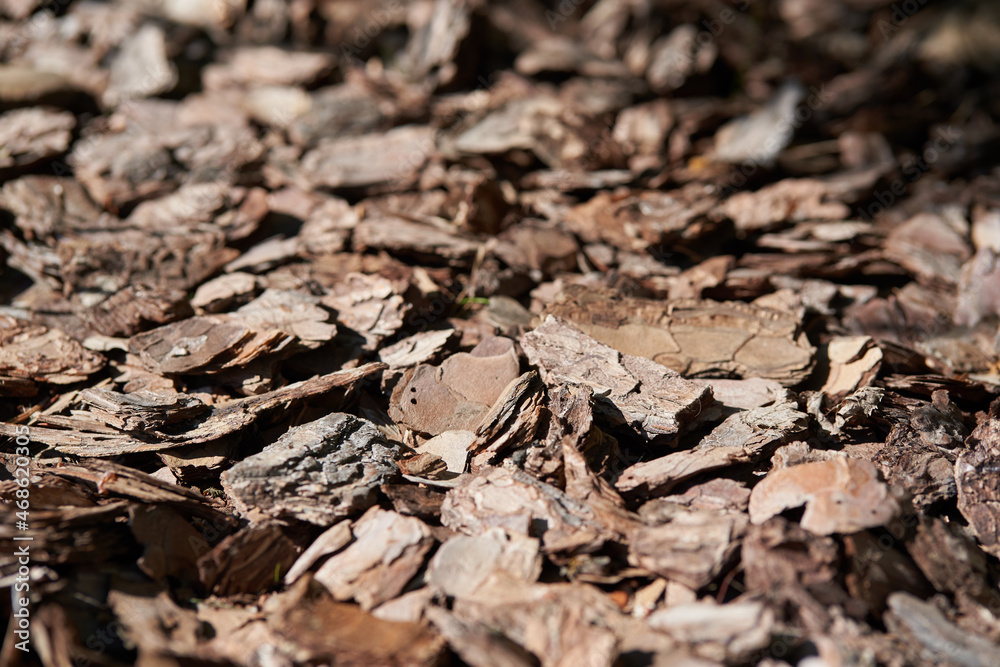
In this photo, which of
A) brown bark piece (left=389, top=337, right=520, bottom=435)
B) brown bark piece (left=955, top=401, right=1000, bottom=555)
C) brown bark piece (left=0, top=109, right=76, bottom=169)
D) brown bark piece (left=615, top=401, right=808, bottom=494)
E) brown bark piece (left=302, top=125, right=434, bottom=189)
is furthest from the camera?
brown bark piece (left=302, top=125, right=434, bottom=189)

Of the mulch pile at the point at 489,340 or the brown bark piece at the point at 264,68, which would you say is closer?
the mulch pile at the point at 489,340

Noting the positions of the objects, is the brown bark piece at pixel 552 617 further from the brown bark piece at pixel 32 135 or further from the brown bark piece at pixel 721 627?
the brown bark piece at pixel 32 135

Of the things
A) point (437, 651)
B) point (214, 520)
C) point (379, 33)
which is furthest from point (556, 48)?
point (437, 651)

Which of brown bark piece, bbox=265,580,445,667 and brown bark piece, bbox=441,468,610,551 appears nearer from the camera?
brown bark piece, bbox=265,580,445,667

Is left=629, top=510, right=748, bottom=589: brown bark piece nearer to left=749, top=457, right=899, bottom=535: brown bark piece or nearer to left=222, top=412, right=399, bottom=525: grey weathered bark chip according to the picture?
left=749, top=457, right=899, bottom=535: brown bark piece

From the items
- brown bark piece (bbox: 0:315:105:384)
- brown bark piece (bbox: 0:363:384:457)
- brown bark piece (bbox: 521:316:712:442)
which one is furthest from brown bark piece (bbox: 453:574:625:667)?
brown bark piece (bbox: 0:315:105:384)

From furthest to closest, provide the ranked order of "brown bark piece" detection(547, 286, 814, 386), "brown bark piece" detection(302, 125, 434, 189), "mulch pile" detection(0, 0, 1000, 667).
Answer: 1. "brown bark piece" detection(302, 125, 434, 189)
2. "brown bark piece" detection(547, 286, 814, 386)
3. "mulch pile" detection(0, 0, 1000, 667)

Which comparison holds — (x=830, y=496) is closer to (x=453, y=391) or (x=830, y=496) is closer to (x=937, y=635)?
(x=937, y=635)

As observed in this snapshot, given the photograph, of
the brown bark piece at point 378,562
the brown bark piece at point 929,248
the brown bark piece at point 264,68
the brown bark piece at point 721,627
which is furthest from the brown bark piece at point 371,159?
the brown bark piece at point 721,627
